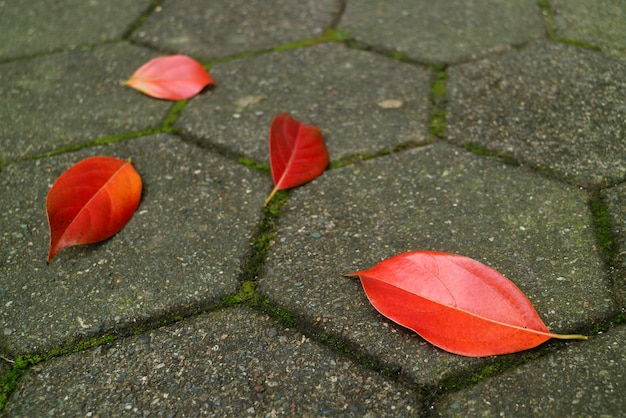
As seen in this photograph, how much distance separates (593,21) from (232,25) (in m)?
0.99

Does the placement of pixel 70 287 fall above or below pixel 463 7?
below

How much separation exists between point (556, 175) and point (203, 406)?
0.80 meters

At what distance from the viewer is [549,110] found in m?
1.49

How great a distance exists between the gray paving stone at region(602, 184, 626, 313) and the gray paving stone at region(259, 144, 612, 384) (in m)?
0.02

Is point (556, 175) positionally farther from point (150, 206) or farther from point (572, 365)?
point (150, 206)

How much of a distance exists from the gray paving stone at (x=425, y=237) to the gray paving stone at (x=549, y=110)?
7cm

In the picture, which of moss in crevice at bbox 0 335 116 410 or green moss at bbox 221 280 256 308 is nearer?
moss in crevice at bbox 0 335 116 410

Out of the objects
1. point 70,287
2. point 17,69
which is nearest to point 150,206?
point 70,287

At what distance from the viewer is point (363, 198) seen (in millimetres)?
1290

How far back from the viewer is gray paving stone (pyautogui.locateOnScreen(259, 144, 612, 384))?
1021 mm

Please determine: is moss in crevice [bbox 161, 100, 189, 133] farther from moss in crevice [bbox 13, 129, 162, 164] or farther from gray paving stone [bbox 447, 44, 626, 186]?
gray paving stone [bbox 447, 44, 626, 186]

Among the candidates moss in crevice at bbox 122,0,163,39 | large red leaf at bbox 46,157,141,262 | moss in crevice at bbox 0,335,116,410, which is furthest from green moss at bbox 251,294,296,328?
moss in crevice at bbox 122,0,163,39

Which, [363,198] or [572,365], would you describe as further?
[363,198]

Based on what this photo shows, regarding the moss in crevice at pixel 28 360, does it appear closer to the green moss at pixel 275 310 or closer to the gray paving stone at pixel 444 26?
the green moss at pixel 275 310
